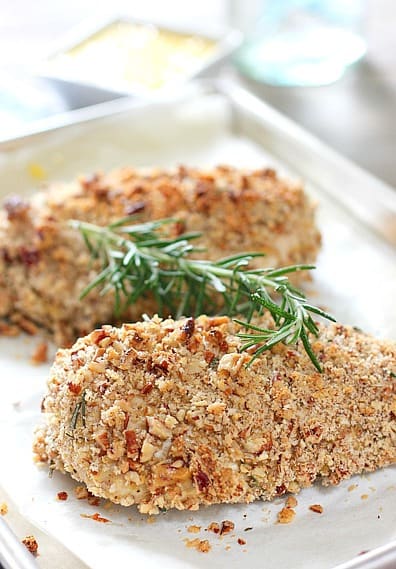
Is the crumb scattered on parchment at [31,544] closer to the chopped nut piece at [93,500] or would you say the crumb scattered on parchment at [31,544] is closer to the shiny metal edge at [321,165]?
the chopped nut piece at [93,500]

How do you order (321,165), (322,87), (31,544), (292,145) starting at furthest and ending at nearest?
1. (322,87)
2. (292,145)
3. (321,165)
4. (31,544)

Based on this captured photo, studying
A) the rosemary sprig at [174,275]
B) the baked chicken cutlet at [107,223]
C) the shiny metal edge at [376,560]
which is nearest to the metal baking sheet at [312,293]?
the shiny metal edge at [376,560]

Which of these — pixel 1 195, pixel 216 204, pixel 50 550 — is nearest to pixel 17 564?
pixel 50 550

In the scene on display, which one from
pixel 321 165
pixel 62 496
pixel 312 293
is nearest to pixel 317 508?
pixel 62 496

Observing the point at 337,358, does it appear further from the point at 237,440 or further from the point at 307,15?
the point at 307,15

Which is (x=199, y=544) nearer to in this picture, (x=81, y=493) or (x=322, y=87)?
(x=81, y=493)

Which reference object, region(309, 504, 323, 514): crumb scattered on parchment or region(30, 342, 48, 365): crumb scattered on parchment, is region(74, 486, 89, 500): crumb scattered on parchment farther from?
region(30, 342, 48, 365): crumb scattered on parchment
